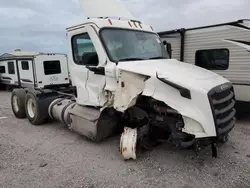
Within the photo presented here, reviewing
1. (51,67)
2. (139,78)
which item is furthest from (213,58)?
(51,67)

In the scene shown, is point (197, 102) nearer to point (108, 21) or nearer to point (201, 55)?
point (108, 21)

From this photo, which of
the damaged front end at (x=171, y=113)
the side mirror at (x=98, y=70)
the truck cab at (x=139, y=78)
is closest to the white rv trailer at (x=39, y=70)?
the truck cab at (x=139, y=78)

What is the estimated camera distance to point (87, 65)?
16.6 ft

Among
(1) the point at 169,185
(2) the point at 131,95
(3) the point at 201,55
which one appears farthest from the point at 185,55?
(1) the point at 169,185

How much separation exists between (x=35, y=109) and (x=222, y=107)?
4820 mm

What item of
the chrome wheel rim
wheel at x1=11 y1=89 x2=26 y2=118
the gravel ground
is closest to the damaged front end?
the gravel ground

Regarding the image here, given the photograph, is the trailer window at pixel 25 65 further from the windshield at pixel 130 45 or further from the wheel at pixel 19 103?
the windshield at pixel 130 45

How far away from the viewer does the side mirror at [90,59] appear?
4.81m

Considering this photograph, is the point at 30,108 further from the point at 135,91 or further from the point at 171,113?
the point at 171,113

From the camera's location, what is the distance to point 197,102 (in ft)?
11.9

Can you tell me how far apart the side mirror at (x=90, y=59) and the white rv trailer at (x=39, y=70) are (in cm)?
805

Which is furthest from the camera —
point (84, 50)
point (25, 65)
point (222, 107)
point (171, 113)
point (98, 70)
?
point (25, 65)

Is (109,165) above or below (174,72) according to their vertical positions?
below

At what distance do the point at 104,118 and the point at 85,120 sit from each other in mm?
394
